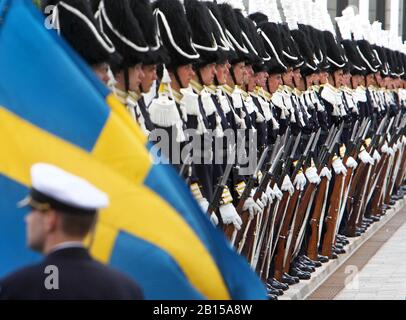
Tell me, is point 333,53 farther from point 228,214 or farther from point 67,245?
point 67,245

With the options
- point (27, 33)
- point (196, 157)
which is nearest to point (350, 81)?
point (196, 157)

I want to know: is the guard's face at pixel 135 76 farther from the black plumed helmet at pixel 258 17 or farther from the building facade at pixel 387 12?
the building facade at pixel 387 12

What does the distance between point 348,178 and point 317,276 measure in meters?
2.41

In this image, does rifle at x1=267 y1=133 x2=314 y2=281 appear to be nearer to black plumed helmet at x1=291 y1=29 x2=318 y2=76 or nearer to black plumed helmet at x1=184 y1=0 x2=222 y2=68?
black plumed helmet at x1=291 y1=29 x2=318 y2=76

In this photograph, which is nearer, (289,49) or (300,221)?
(300,221)

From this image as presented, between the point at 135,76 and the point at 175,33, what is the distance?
1309 mm

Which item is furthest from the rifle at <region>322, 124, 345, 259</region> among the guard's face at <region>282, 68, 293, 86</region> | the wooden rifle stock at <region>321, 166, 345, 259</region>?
the guard's face at <region>282, 68, 293, 86</region>

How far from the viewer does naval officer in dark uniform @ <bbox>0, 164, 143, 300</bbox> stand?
3.48 meters

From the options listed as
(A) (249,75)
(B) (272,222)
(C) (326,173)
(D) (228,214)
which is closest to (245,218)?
(D) (228,214)

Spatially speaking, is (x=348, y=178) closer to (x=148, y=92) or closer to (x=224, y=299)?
(x=148, y=92)

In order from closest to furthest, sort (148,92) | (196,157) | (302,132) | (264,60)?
(148,92)
(196,157)
(264,60)
(302,132)

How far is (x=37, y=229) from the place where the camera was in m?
3.50

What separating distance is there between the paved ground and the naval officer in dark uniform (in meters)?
6.61

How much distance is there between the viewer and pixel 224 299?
4164 millimetres
